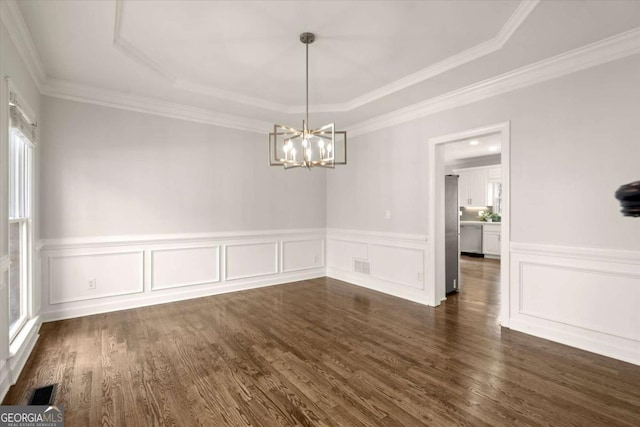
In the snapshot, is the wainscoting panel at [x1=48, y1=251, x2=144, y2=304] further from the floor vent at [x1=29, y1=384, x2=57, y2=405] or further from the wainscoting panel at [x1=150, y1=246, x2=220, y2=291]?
the floor vent at [x1=29, y1=384, x2=57, y2=405]

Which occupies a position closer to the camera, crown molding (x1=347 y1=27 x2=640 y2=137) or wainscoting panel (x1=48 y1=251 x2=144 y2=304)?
crown molding (x1=347 y1=27 x2=640 y2=137)

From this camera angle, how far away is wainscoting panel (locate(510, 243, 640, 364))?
2.76 meters

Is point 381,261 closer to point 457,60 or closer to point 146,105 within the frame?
point 457,60

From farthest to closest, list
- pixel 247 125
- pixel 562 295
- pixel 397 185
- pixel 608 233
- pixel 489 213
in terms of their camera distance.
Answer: pixel 489 213
pixel 247 125
pixel 397 185
pixel 562 295
pixel 608 233

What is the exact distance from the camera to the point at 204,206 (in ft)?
15.9

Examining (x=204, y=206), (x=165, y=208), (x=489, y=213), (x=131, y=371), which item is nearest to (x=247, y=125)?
(x=204, y=206)

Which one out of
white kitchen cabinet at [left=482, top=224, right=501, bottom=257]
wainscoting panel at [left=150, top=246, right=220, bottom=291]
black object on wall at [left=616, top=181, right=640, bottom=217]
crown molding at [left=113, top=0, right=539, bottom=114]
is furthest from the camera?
white kitchen cabinet at [left=482, top=224, right=501, bottom=257]

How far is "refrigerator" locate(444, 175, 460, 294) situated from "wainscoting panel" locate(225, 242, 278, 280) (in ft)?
9.27

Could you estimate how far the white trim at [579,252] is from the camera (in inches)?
109

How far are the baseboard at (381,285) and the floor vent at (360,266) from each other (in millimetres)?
85

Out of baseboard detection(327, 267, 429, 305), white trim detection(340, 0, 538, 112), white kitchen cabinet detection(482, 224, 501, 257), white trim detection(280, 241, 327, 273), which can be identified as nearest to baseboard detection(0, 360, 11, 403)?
white trim detection(280, 241, 327, 273)

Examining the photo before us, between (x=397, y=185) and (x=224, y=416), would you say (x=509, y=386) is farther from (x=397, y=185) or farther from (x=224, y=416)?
(x=397, y=185)

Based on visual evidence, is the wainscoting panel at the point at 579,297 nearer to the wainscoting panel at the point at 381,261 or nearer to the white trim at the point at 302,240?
the wainscoting panel at the point at 381,261

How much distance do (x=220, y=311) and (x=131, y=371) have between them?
5.01 ft
